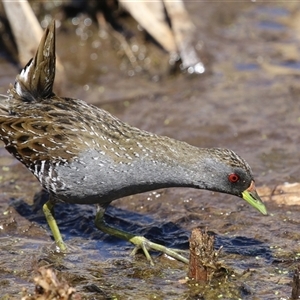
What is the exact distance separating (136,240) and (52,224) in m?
0.72

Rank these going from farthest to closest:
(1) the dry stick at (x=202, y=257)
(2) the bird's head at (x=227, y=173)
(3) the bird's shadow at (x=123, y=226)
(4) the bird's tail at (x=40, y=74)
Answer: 1. (3) the bird's shadow at (x=123, y=226)
2. (4) the bird's tail at (x=40, y=74)
3. (2) the bird's head at (x=227, y=173)
4. (1) the dry stick at (x=202, y=257)

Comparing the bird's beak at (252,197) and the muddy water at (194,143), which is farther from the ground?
the bird's beak at (252,197)

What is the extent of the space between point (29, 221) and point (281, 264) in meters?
2.19

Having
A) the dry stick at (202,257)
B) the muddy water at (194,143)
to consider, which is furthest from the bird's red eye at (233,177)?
the muddy water at (194,143)

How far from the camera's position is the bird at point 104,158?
551 cm

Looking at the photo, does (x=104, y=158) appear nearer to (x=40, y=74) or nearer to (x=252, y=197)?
(x=40, y=74)

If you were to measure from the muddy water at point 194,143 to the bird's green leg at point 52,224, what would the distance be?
91mm

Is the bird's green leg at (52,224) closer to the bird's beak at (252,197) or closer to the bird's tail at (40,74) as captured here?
the bird's tail at (40,74)

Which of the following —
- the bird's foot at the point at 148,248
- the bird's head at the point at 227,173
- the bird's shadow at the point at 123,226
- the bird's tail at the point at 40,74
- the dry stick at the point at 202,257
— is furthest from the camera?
the bird's shadow at the point at 123,226

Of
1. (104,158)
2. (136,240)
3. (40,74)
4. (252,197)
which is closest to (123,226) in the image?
(136,240)

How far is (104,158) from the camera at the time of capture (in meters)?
5.53

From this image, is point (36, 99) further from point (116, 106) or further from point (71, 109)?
point (116, 106)

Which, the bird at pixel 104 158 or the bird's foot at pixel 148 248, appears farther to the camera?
the bird's foot at pixel 148 248

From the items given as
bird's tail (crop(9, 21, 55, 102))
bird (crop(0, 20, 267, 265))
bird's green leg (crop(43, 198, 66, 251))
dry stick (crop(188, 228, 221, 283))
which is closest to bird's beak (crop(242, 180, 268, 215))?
bird (crop(0, 20, 267, 265))
